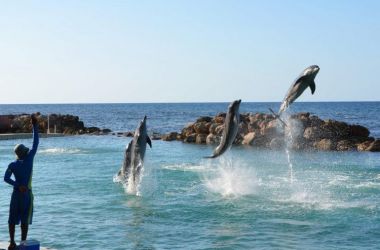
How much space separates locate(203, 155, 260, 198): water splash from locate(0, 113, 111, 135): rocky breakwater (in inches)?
1450

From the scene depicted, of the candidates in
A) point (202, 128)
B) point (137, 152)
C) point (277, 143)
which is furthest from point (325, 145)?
point (137, 152)

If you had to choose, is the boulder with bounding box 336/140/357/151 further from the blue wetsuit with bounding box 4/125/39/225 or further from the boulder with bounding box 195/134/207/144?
the blue wetsuit with bounding box 4/125/39/225

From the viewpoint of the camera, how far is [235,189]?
2217 centimetres

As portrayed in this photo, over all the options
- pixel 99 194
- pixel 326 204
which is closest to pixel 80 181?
pixel 99 194

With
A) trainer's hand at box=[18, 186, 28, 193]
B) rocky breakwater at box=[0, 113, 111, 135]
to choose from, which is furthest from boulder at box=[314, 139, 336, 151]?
trainer's hand at box=[18, 186, 28, 193]

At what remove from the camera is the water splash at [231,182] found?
21.6m

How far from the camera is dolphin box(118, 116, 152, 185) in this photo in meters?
19.3

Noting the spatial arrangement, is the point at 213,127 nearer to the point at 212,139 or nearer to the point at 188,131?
the point at 212,139

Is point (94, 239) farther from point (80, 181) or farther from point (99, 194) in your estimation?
point (80, 181)

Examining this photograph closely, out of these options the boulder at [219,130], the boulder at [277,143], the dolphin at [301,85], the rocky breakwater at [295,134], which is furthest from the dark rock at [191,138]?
the dolphin at [301,85]

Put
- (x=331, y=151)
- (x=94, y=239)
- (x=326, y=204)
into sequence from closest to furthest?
1. (x=94, y=239)
2. (x=326, y=204)
3. (x=331, y=151)

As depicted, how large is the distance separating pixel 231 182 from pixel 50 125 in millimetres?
45844

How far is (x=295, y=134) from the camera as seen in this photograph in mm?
46219

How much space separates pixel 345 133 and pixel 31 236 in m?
35.9
